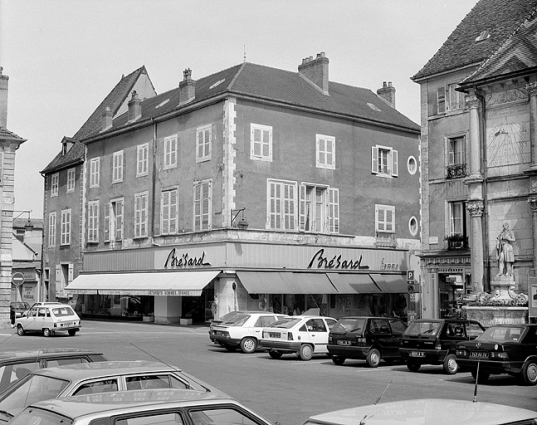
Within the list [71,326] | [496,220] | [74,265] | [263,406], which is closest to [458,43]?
[496,220]

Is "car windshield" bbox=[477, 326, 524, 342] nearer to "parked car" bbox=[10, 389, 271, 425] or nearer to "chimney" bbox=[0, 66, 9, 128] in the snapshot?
"parked car" bbox=[10, 389, 271, 425]

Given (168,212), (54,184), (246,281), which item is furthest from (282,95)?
(54,184)

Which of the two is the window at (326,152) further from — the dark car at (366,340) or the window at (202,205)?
the dark car at (366,340)

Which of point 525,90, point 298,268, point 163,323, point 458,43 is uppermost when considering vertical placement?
point 458,43

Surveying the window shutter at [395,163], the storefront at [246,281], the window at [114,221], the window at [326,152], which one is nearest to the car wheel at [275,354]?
the storefront at [246,281]

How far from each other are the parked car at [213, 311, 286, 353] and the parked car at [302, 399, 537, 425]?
826 inches

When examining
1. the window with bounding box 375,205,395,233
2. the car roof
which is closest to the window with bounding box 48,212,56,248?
the window with bounding box 375,205,395,233

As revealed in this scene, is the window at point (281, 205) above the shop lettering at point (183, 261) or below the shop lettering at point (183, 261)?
above

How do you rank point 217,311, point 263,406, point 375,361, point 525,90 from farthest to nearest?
point 217,311 < point 525,90 < point 375,361 < point 263,406

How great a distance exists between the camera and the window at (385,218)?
155 ft

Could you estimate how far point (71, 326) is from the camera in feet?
113

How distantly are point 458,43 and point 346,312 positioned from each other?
57.7ft

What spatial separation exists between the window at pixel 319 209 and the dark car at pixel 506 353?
25594 millimetres

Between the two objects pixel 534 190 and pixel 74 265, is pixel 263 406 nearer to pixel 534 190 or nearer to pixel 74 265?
pixel 534 190
